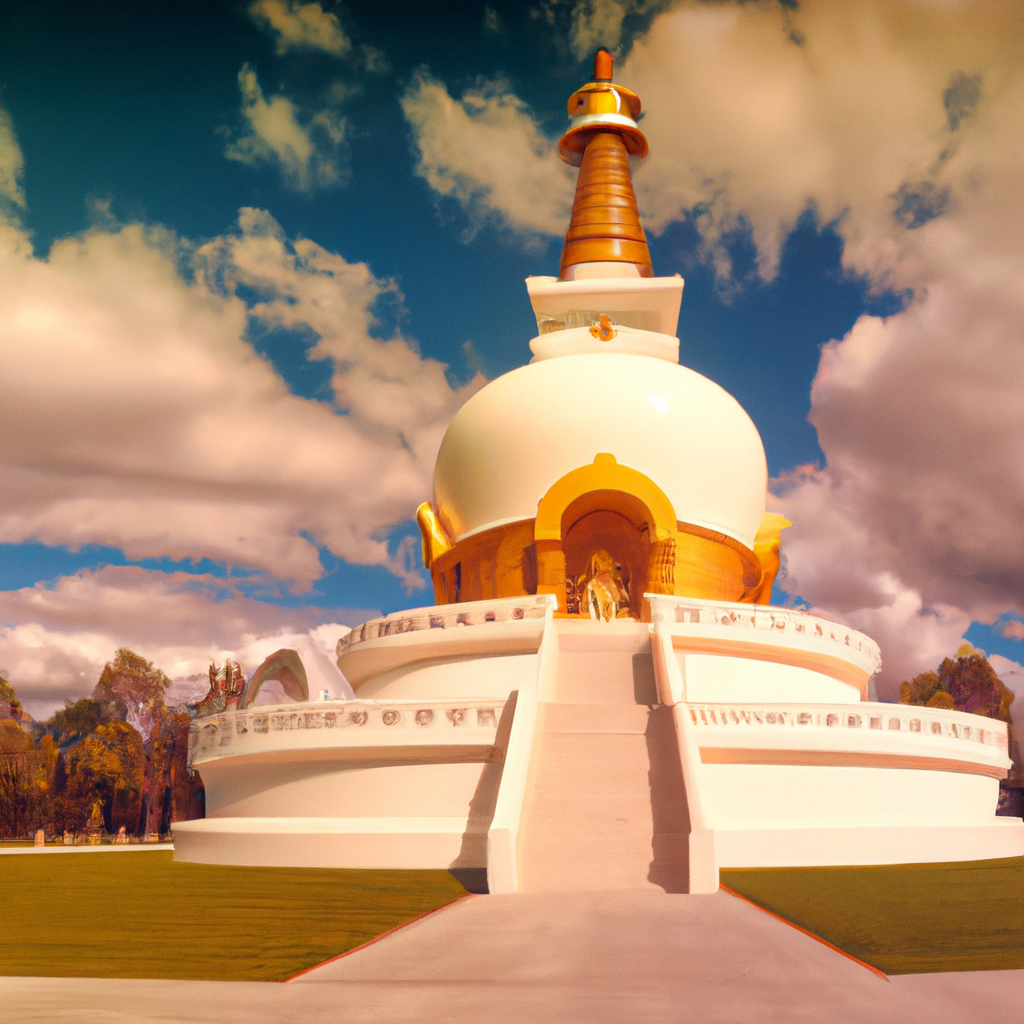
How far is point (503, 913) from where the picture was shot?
8656 mm

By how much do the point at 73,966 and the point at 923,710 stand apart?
11.7 m

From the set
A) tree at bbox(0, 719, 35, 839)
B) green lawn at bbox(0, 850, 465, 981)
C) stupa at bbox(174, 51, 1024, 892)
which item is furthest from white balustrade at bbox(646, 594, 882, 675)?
tree at bbox(0, 719, 35, 839)

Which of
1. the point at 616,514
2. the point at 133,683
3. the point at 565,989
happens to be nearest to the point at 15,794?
the point at 133,683

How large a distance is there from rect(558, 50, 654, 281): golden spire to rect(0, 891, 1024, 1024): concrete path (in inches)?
911

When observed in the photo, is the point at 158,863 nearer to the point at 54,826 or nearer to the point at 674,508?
the point at 674,508

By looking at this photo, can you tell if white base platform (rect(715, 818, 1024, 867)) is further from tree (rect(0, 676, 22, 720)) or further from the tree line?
tree (rect(0, 676, 22, 720))

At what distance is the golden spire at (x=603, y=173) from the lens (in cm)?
2858

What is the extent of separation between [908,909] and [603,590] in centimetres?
1389

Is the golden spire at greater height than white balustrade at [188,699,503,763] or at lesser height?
greater

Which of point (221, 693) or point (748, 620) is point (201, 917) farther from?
point (221, 693)

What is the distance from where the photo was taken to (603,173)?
30.0 m

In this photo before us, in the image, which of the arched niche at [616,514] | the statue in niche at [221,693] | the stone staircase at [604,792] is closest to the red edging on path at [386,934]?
the stone staircase at [604,792]

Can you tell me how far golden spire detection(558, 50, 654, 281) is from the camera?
93.8 ft

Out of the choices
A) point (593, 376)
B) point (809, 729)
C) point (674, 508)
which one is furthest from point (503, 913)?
point (593, 376)
